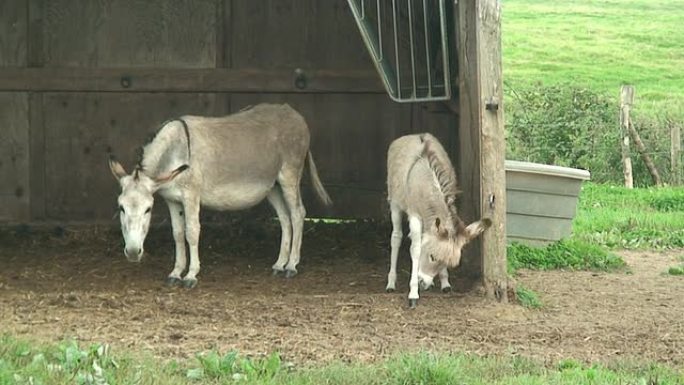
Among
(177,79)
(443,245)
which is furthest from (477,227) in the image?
(177,79)

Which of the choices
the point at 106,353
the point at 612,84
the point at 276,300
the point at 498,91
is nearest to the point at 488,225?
the point at 498,91

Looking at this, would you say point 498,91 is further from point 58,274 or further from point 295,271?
point 58,274

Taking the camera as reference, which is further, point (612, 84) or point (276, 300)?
point (612, 84)

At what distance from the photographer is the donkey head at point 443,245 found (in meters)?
9.44

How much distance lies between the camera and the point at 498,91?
9.75 meters

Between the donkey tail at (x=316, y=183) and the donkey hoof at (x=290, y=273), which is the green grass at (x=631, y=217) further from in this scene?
the donkey hoof at (x=290, y=273)

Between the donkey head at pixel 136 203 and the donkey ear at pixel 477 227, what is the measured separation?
2.40 metres

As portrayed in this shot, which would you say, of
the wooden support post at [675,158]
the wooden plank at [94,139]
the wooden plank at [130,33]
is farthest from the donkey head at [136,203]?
the wooden support post at [675,158]

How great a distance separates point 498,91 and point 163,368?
4.01 meters

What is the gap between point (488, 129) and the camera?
31.9 ft

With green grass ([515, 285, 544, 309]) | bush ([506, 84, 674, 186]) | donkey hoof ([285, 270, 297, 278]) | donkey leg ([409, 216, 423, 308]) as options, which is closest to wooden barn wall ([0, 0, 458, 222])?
donkey hoof ([285, 270, 297, 278])

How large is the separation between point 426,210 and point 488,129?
790 mm

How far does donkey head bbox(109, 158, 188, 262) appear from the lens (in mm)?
9789

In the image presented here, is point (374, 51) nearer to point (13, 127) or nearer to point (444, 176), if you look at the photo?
point (444, 176)
